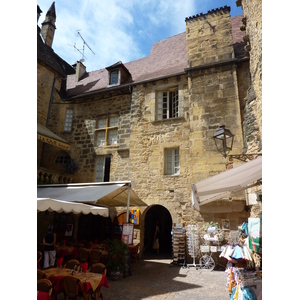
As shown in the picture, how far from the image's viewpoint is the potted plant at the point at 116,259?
17.3 feet

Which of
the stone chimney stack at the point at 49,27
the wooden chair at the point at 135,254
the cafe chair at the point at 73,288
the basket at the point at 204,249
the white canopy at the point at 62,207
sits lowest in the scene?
the wooden chair at the point at 135,254

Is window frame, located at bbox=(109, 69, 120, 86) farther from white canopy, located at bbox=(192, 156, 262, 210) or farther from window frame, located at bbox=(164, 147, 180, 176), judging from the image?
white canopy, located at bbox=(192, 156, 262, 210)

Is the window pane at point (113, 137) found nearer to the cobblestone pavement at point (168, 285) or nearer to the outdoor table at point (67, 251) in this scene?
the outdoor table at point (67, 251)

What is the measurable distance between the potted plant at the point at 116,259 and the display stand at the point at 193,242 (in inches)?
87.3

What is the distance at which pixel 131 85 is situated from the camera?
9.48 meters

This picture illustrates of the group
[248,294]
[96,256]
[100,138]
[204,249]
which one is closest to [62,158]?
[100,138]

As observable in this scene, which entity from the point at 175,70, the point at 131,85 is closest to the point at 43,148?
the point at 131,85

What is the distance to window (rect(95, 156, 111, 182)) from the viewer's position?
30.4 feet

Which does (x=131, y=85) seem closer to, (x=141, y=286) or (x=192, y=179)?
(x=192, y=179)

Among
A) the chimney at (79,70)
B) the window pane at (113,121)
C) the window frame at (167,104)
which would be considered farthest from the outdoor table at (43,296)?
the chimney at (79,70)

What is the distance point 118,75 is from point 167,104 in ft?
9.62

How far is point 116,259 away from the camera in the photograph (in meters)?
5.48

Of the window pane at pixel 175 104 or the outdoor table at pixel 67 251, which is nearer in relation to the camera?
the outdoor table at pixel 67 251
